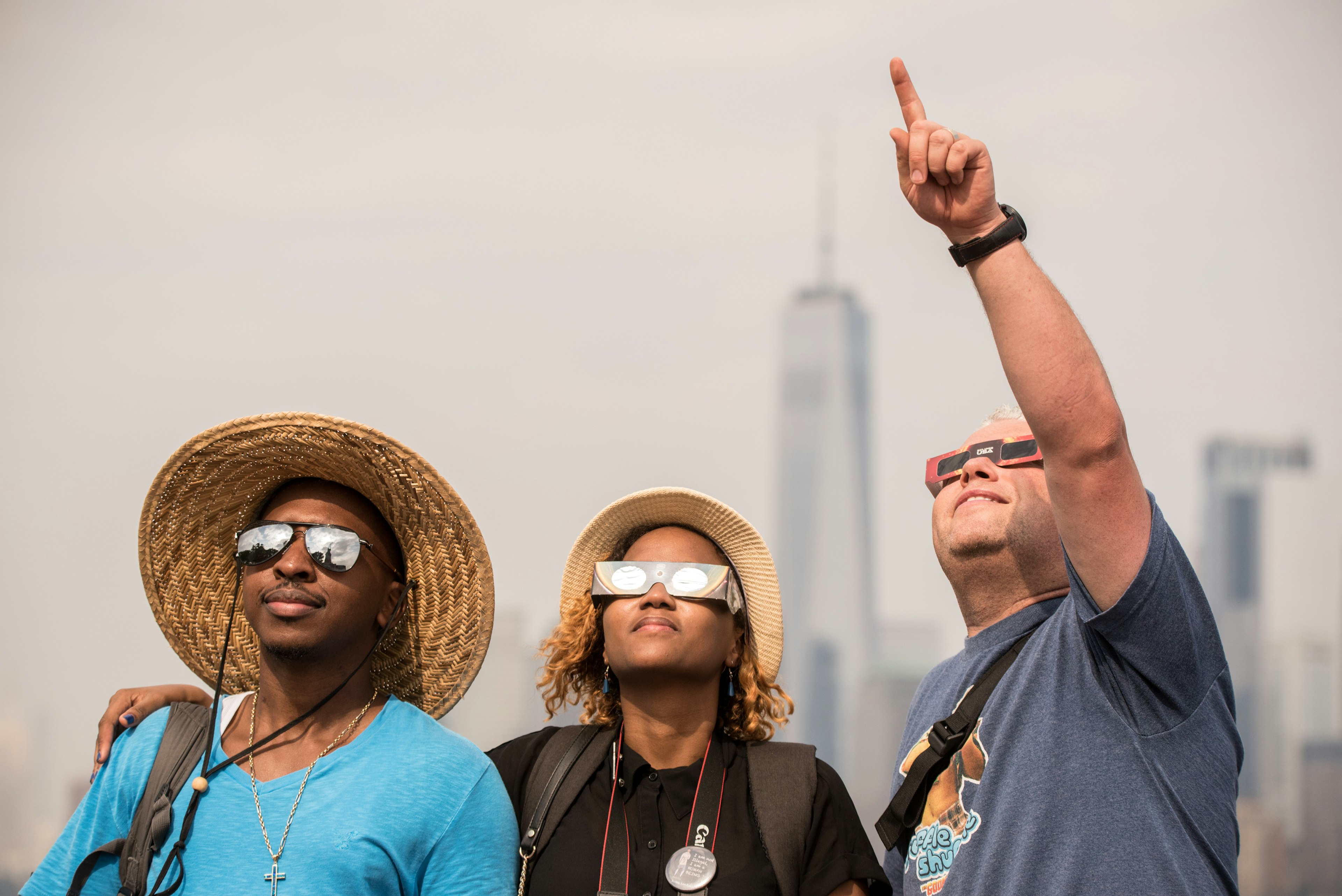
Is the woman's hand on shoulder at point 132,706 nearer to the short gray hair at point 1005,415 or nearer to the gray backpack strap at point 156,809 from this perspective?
the gray backpack strap at point 156,809

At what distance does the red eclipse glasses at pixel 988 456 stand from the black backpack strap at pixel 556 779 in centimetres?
159

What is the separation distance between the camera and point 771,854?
4.13 metres

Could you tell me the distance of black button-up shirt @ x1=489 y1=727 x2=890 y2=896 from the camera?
161 inches

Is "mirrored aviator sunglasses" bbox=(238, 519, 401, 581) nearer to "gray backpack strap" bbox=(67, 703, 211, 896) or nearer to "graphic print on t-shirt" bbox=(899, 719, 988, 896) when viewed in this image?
"gray backpack strap" bbox=(67, 703, 211, 896)

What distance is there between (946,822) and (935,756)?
204mm

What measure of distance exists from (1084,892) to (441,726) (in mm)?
2059

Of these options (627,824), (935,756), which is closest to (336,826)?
(627,824)

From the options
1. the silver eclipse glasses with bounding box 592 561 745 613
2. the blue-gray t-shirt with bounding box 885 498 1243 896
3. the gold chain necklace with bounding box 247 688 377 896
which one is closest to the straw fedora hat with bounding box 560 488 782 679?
the silver eclipse glasses with bounding box 592 561 745 613

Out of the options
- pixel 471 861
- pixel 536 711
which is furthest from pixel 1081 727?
pixel 536 711

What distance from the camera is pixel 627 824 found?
170 inches

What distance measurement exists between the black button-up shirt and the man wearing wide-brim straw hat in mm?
Result: 272

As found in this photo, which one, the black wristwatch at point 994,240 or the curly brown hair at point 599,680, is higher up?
the black wristwatch at point 994,240

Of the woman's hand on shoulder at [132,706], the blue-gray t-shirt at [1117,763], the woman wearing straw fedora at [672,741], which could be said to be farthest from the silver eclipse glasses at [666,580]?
the woman's hand on shoulder at [132,706]

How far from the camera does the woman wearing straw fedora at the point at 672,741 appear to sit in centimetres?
414
